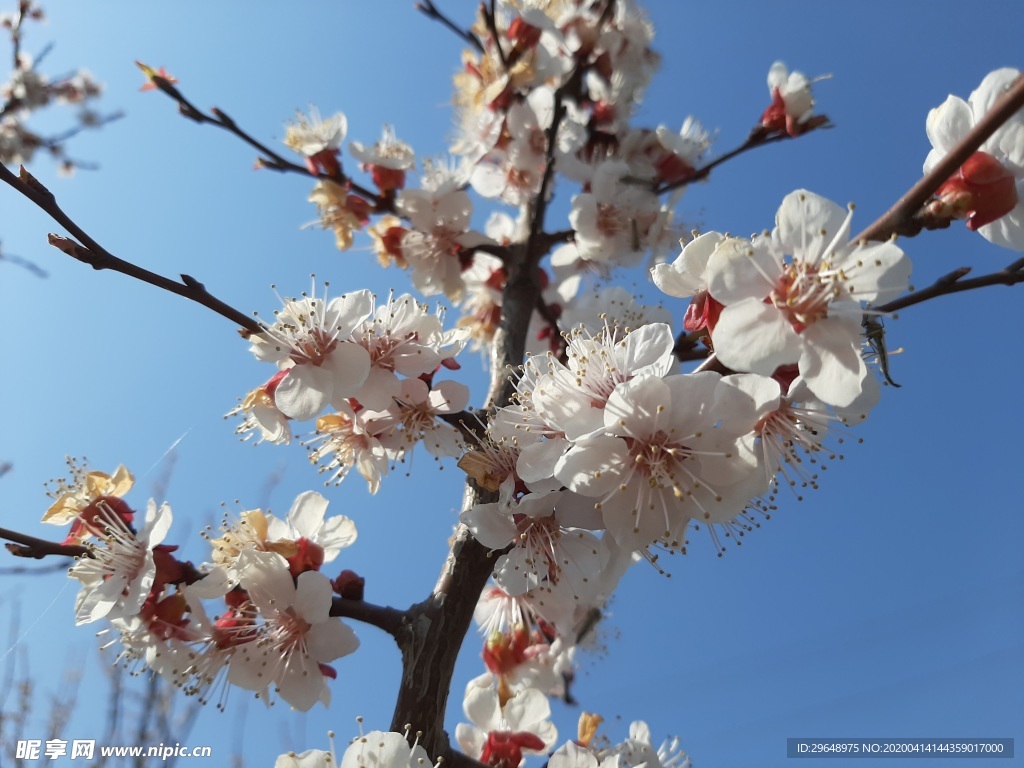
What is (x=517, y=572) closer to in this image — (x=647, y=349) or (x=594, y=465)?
(x=594, y=465)

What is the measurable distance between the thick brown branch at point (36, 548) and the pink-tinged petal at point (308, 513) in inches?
16.4

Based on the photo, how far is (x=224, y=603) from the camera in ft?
5.10

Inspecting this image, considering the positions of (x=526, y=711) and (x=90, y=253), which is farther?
(x=526, y=711)

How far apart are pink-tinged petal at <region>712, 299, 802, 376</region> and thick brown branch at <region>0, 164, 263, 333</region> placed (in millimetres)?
857

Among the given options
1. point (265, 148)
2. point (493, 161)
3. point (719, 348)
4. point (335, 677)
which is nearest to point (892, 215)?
point (719, 348)

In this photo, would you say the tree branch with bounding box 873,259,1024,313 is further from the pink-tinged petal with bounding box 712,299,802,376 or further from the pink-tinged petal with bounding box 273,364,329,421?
the pink-tinged petal with bounding box 273,364,329,421

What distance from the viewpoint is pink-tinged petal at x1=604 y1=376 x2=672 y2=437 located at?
104 cm

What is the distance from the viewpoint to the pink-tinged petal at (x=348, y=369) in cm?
144

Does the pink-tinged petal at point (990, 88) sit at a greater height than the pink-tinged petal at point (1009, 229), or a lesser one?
greater

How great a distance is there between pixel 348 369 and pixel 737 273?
0.79 metres

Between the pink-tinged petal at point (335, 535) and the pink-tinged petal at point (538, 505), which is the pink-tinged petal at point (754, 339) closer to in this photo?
the pink-tinged petal at point (538, 505)

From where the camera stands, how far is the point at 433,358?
1525 mm

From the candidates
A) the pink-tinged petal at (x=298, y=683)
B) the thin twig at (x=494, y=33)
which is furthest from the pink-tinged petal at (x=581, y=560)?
the thin twig at (x=494, y=33)

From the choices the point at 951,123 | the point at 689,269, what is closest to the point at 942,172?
the point at 951,123
